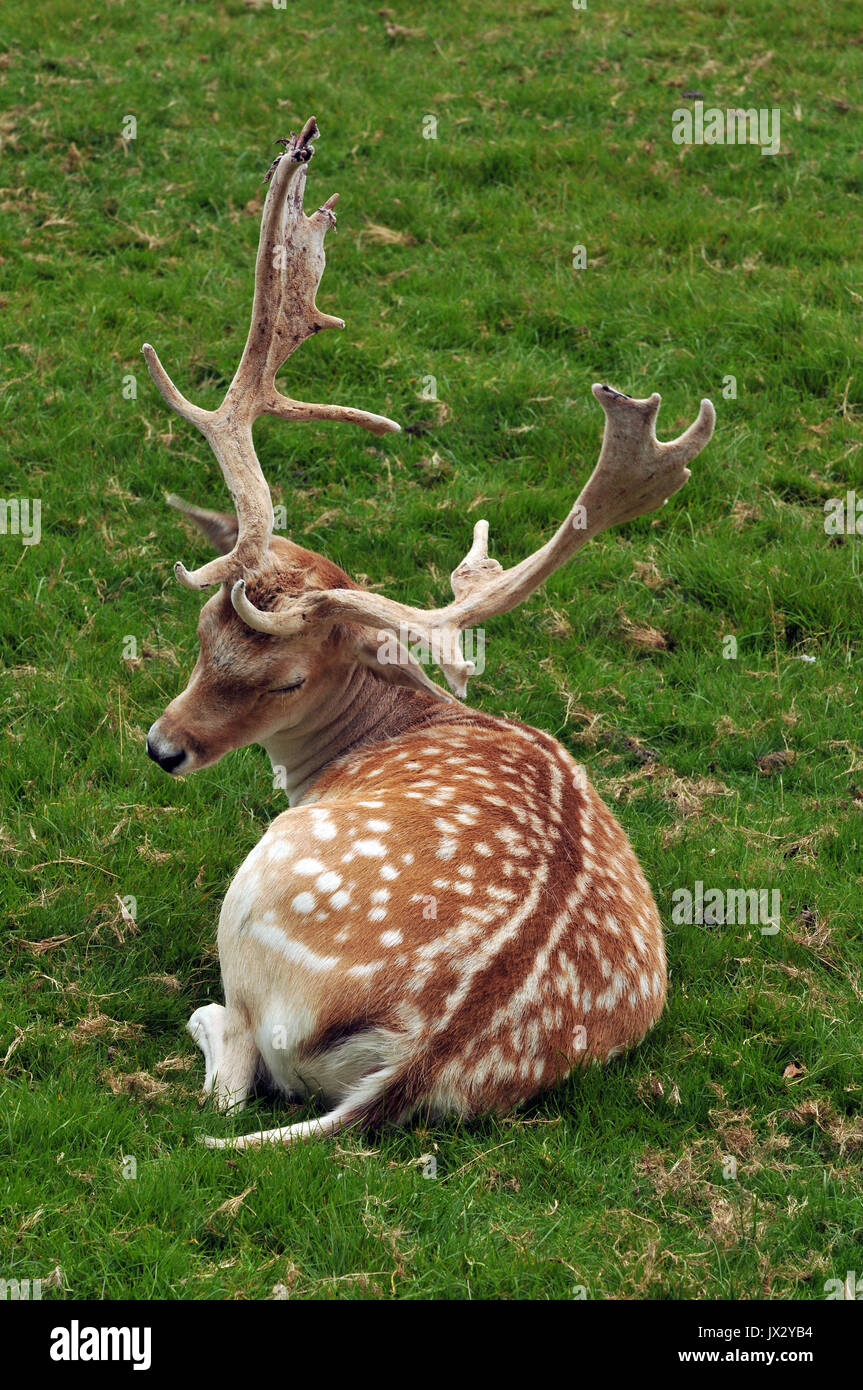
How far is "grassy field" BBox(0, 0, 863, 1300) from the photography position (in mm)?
4035

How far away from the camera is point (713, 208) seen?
998cm

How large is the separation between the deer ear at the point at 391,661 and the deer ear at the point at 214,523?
0.89 meters

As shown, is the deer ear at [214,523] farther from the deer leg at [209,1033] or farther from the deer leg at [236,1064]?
the deer leg at [236,1064]

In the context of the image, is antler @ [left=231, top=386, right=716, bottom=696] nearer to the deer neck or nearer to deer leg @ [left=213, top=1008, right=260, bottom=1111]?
the deer neck

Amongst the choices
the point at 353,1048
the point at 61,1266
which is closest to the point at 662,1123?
the point at 353,1048

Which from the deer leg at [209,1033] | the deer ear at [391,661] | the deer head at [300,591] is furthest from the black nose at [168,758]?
the deer leg at [209,1033]

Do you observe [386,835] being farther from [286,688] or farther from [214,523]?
[214,523]

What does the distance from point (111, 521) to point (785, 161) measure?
5780mm

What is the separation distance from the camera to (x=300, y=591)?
530 centimetres

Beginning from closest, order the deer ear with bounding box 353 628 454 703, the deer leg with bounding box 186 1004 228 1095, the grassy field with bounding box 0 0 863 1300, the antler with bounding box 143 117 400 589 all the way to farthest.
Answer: the grassy field with bounding box 0 0 863 1300, the deer leg with bounding box 186 1004 228 1095, the deer ear with bounding box 353 628 454 703, the antler with bounding box 143 117 400 589

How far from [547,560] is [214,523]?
1.59 m

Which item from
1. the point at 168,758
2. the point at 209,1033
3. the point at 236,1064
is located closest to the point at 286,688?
the point at 168,758

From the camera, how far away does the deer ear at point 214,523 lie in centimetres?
591

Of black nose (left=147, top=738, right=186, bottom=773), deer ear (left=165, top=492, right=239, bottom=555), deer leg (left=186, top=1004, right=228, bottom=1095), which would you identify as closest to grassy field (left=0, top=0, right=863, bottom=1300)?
deer leg (left=186, top=1004, right=228, bottom=1095)
